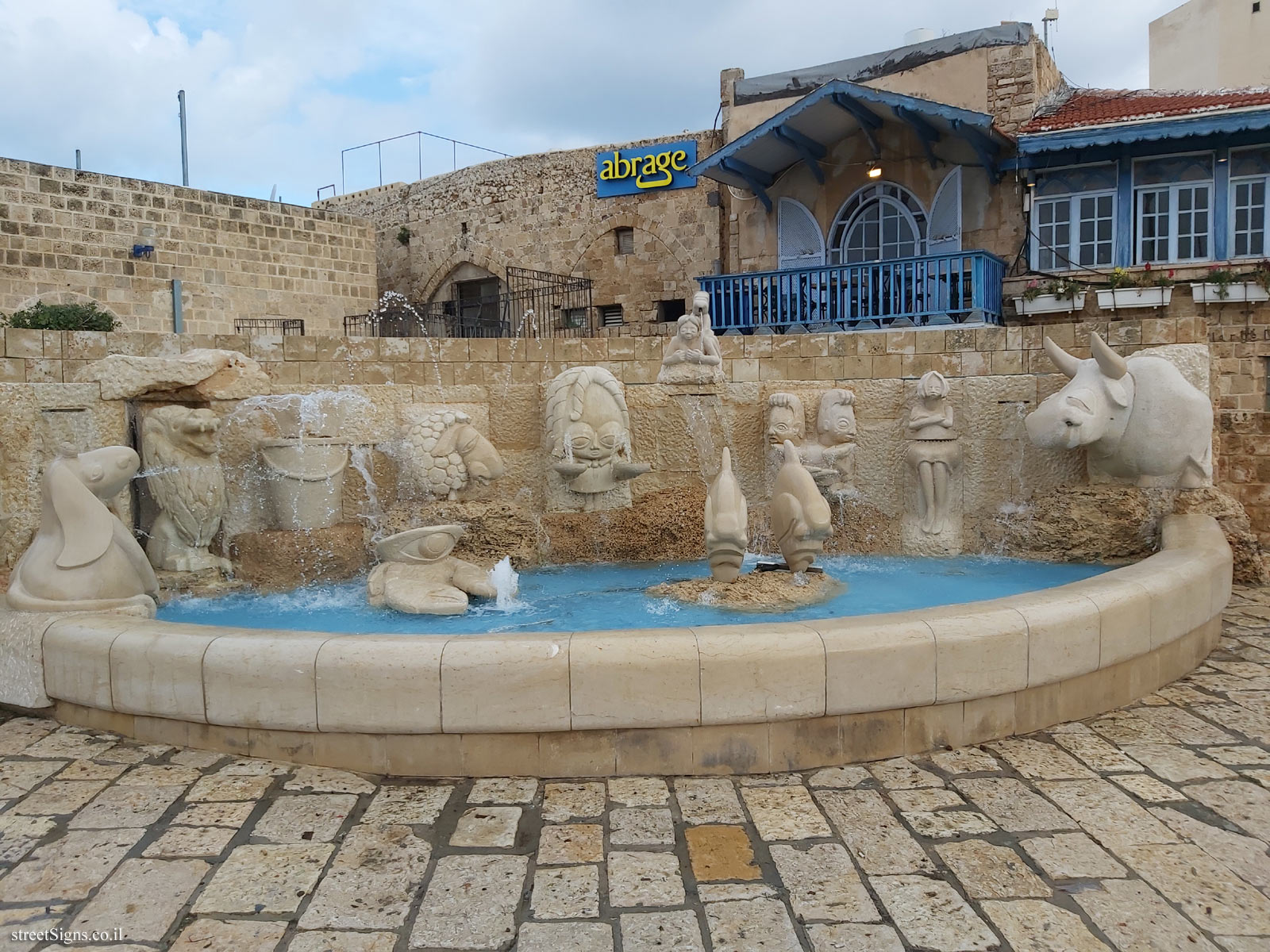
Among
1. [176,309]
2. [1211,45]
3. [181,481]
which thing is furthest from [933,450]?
[1211,45]

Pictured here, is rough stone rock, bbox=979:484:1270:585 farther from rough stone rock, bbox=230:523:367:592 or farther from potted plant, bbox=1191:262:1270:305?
potted plant, bbox=1191:262:1270:305

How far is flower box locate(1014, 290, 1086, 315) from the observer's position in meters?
11.7

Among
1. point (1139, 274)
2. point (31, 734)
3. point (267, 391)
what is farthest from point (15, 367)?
point (1139, 274)

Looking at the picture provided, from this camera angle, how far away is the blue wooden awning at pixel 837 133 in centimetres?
1237

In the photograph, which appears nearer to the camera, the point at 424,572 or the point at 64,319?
the point at 424,572

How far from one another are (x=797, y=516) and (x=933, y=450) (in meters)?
1.77

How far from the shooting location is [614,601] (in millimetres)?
5422

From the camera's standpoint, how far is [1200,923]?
238 centimetres

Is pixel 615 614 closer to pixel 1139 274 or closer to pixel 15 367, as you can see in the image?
pixel 15 367

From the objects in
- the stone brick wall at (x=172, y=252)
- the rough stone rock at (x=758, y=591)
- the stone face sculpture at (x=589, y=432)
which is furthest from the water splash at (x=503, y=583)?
the stone brick wall at (x=172, y=252)

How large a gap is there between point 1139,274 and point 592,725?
37.5 feet

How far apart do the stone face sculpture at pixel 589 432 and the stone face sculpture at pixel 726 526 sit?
1536 mm

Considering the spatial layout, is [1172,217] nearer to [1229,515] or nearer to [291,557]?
[1229,515]

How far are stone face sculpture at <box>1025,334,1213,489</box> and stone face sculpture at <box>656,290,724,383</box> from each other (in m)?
2.34
